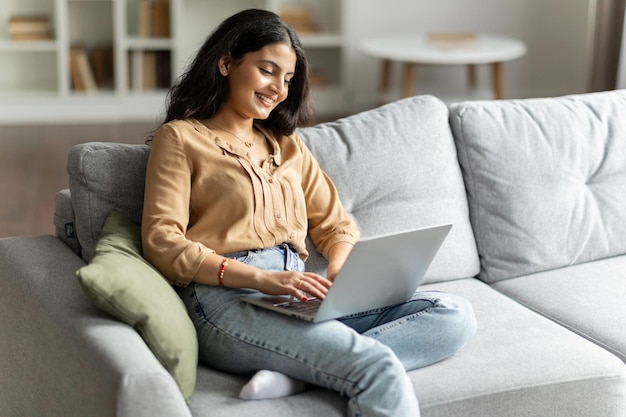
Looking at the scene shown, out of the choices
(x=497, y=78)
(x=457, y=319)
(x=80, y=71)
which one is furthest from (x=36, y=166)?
(x=457, y=319)

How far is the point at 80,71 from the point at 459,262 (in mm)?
3762

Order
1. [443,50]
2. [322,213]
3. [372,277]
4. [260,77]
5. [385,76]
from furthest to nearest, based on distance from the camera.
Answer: [385,76]
[443,50]
[322,213]
[260,77]
[372,277]

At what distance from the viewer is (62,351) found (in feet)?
6.08

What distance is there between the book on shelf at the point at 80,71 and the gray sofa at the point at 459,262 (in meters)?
3.51

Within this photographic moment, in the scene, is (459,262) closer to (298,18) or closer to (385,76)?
(385,76)

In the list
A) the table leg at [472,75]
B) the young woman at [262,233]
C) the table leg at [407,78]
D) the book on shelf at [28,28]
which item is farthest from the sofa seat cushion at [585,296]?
the book on shelf at [28,28]

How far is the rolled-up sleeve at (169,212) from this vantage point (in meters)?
2.04

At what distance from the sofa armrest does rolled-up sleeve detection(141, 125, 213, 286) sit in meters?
0.18

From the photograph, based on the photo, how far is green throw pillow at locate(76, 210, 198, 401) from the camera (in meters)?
1.83

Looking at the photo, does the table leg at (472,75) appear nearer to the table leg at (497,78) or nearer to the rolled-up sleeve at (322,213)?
the table leg at (497,78)

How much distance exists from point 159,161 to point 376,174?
A: 62 cm

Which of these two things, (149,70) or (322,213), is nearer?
(322,213)

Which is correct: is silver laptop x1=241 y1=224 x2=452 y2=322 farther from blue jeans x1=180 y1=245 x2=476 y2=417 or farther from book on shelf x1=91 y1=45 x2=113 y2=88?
book on shelf x1=91 y1=45 x2=113 y2=88

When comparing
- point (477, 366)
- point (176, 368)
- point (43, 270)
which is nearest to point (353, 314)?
point (477, 366)
